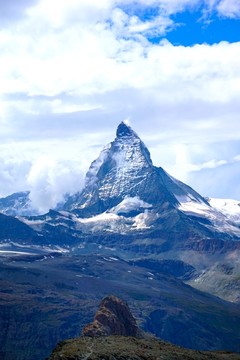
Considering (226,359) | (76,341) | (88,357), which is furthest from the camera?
(226,359)

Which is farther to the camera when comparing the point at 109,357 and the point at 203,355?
the point at 203,355

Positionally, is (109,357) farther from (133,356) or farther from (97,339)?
(97,339)

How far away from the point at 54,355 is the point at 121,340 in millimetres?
22644

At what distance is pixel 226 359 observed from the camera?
153 meters

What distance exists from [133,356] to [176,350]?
61.1ft

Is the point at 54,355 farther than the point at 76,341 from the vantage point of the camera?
No

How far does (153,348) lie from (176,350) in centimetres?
721

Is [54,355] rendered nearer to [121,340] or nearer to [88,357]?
[88,357]

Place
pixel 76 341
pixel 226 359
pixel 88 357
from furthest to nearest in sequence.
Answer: pixel 226 359
pixel 76 341
pixel 88 357

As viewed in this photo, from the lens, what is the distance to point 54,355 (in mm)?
130500

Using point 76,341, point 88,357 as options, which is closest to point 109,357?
point 88,357

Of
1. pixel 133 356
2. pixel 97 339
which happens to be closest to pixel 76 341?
pixel 97 339

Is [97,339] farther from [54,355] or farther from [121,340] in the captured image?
[54,355]

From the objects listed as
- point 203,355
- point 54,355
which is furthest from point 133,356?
point 203,355
